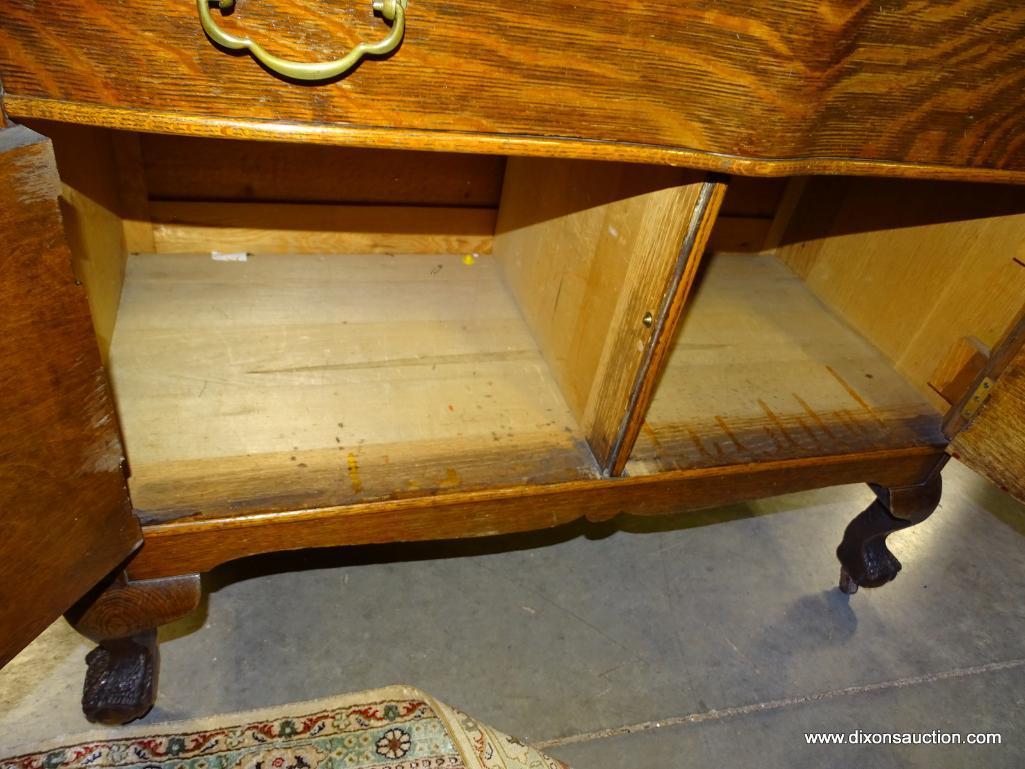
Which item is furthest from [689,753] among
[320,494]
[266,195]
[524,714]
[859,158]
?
[266,195]

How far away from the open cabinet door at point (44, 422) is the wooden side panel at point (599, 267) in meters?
0.48

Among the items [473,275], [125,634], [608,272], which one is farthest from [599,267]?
[125,634]

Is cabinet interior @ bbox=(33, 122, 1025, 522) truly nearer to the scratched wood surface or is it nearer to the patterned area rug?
the scratched wood surface

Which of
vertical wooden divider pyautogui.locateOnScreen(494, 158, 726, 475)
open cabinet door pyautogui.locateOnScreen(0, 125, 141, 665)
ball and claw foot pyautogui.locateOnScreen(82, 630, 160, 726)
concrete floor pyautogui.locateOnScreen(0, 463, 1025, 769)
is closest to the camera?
open cabinet door pyautogui.locateOnScreen(0, 125, 141, 665)

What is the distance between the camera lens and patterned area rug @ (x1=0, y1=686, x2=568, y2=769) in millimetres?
837

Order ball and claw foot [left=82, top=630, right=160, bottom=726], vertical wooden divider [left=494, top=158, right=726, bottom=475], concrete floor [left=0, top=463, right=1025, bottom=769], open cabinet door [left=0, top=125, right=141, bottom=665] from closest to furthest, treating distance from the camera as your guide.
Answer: open cabinet door [left=0, top=125, right=141, bottom=665] < vertical wooden divider [left=494, top=158, right=726, bottom=475] < ball and claw foot [left=82, top=630, right=160, bottom=726] < concrete floor [left=0, top=463, right=1025, bottom=769]

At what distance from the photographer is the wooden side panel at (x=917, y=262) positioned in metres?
0.90

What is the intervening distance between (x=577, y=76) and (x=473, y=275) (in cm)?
65

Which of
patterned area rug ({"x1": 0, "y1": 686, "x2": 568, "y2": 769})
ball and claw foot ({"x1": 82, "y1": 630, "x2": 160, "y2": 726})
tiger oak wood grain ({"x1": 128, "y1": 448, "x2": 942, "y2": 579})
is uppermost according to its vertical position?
tiger oak wood grain ({"x1": 128, "y1": 448, "x2": 942, "y2": 579})

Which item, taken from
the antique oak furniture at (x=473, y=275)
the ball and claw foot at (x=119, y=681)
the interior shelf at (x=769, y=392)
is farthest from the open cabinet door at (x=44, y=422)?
the interior shelf at (x=769, y=392)

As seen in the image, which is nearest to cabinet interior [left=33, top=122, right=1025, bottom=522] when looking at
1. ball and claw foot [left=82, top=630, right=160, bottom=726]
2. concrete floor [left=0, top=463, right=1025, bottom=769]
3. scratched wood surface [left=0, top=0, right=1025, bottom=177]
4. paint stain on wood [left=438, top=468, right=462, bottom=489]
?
paint stain on wood [left=438, top=468, right=462, bottom=489]

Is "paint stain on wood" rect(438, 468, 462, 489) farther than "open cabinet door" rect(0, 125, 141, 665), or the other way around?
"paint stain on wood" rect(438, 468, 462, 489)

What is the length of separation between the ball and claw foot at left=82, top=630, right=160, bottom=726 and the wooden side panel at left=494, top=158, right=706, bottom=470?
0.58m

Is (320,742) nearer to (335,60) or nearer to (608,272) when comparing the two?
(608,272)
